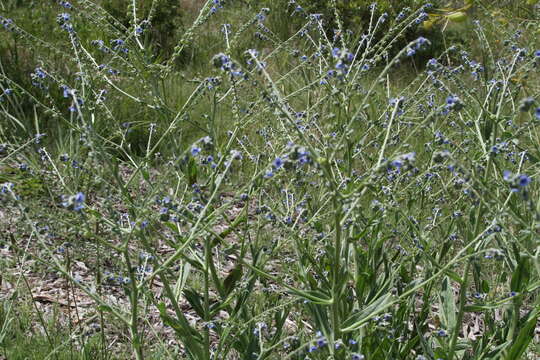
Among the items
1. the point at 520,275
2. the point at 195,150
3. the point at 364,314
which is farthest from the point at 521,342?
the point at 195,150

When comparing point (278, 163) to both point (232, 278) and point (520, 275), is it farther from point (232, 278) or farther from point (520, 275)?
point (520, 275)

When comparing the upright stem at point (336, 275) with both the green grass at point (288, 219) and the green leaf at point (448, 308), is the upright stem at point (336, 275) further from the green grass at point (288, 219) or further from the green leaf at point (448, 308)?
the green leaf at point (448, 308)


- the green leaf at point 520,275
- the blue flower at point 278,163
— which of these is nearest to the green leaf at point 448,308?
the green leaf at point 520,275

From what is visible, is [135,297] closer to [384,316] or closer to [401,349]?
[384,316]

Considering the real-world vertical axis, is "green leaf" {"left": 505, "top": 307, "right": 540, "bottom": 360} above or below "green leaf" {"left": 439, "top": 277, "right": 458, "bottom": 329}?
above

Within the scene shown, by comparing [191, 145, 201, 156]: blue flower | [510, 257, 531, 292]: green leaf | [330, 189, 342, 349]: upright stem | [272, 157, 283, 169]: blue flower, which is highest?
[191, 145, 201, 156]: blue flower

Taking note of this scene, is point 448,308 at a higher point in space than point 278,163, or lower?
lower

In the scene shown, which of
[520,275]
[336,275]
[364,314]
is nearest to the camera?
[336,275]

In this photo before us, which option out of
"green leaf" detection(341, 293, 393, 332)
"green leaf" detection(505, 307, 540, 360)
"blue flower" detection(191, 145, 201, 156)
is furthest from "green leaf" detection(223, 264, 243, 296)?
"green leaf" detection(505, 307, 540, 360)

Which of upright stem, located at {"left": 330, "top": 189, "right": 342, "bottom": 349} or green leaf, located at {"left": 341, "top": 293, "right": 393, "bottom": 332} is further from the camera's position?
green leaf, located at {"left": 341, "top": 293, "right": 393, "bottom": 332}

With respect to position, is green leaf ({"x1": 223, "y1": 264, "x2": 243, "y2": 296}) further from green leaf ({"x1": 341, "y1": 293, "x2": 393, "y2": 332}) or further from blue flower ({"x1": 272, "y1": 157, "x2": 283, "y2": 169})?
blue flower ({"x1": 272, "y1": 157, "x2": 283, "y2": 169})

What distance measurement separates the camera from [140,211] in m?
1.90

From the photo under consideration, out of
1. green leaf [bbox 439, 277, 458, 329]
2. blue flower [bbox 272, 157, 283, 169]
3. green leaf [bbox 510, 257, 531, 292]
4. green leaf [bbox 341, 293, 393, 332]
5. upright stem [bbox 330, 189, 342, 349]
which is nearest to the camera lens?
blue flower [bbox 272, 157, 283, 169]

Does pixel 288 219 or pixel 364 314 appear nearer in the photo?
pixel 364 314
